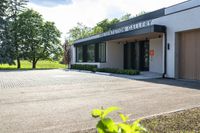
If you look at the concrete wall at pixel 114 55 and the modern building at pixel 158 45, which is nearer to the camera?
the modern building at pixel 158 45

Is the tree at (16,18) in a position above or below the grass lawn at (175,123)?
above

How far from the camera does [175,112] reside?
18.6 feet

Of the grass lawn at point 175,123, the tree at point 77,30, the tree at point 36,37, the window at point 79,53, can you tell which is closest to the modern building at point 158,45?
the window at point 79,53

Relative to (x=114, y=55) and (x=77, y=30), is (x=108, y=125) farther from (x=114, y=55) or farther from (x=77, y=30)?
(x=77, y=30)

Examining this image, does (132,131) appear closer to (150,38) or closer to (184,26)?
(184,26)

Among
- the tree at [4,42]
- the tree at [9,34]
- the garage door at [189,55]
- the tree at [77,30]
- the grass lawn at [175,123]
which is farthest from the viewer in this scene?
the tree at [77,30]

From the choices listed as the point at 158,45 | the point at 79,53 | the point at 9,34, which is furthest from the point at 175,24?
the point at 9,34

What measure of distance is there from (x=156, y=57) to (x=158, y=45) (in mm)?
941

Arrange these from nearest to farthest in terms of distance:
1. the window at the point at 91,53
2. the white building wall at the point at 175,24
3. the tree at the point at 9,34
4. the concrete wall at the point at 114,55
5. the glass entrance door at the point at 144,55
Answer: the white building wall at the point at 175,24
the glass entrance door at the point at 144,55
the concrete wall at the point at 114,55
the window at the point at 91,53
the tree at the point at 9,34

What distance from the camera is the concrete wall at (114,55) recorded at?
22109 mm

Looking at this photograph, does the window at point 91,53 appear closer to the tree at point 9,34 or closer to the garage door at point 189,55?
the tree at point 9,34

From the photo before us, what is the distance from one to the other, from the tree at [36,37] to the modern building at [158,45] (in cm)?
1061

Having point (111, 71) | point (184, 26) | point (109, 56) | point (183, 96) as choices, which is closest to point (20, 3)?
point (109, 56)

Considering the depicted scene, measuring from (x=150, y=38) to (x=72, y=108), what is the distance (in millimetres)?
13737
